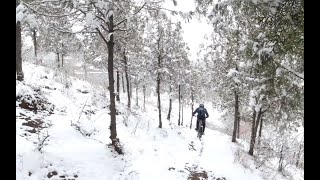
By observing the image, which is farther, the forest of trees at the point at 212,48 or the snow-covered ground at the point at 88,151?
the snow-covered ground at the point at 88,151

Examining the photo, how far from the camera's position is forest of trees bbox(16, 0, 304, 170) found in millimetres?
6125

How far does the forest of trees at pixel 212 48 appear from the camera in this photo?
20.1ft

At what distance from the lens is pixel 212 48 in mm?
21781

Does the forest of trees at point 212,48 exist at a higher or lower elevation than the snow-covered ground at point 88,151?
higher

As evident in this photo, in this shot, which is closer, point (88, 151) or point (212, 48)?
point (88, 151)

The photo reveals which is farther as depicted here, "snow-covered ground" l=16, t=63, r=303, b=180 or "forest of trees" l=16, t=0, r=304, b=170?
"snow-covered ground" l=16, t=63, r=303, b=180

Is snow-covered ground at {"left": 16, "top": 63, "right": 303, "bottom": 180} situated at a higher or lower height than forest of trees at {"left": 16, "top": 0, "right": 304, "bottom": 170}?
lower

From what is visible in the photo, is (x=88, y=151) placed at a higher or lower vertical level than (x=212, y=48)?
lower
